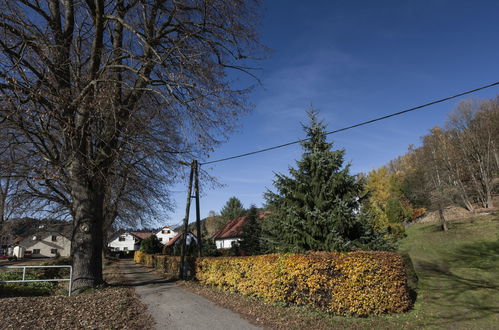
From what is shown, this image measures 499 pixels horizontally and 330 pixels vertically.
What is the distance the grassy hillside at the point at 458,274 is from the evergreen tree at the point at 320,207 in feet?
8.33

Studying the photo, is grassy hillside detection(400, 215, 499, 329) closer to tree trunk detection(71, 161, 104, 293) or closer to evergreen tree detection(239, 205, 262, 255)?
evergreen tree detection(239, 205, 262, 255)

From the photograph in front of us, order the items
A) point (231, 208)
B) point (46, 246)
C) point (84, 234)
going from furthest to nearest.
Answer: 1. point (46, 246)
2. point (231, 208)
3. point (84, 234)

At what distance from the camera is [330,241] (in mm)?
10117

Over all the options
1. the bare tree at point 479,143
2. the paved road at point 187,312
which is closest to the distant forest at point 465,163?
the bare tree at point 479,143

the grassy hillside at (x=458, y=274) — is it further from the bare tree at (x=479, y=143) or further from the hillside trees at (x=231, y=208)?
the hillside trees at (x=231, y=208)

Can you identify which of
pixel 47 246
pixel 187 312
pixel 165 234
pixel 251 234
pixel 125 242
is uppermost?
pixel 165 234

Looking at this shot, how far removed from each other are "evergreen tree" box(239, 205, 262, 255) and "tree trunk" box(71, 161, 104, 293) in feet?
31.8

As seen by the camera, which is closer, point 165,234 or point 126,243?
point 126,243

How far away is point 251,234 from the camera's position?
19094 millimetres

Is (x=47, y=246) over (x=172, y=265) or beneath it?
over

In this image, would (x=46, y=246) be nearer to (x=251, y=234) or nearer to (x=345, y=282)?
(x=251, y=234)

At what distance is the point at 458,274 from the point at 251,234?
10.8 metres

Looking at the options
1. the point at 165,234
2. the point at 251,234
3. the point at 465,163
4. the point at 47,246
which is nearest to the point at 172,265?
the point at 251,234

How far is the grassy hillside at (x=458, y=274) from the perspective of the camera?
7543 millimetres
